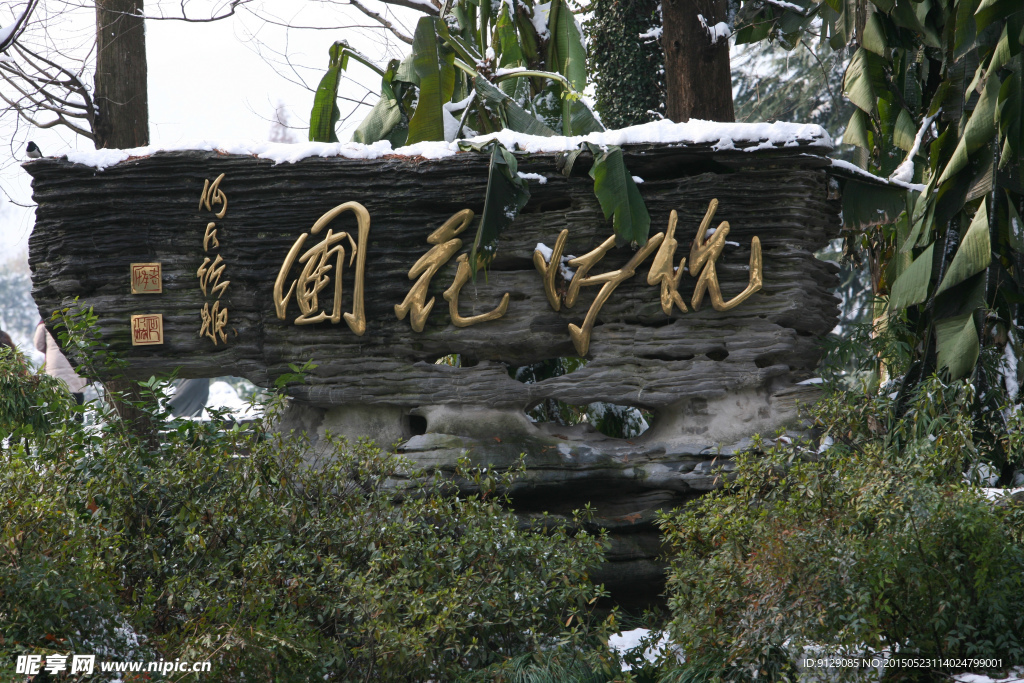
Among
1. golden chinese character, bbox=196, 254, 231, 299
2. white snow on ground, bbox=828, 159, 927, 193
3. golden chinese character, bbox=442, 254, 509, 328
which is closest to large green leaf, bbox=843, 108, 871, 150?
white snow on ground, bbox=828, 159, 927, 193

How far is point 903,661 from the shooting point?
12.3 feet

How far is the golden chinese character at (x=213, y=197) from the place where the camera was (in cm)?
600

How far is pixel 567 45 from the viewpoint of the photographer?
7957 mm

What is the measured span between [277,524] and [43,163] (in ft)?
12.3

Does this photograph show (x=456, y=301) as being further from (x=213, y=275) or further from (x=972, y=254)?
(x=972, y=254)

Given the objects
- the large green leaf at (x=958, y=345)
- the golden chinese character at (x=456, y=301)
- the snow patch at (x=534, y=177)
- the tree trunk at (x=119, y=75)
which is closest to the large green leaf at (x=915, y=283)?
the large green leaf at (x=958, y=345)

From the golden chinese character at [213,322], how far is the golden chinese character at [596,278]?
8.38 ft

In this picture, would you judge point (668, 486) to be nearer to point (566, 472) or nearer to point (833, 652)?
point (566, 472)

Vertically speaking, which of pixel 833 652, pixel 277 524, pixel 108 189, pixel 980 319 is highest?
pixel 108 189

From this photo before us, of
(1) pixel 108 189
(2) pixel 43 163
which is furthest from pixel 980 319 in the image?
(2) pixel 43 163

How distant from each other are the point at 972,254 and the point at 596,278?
2470mm

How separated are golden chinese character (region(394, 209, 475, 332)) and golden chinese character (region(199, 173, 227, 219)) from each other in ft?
4.93

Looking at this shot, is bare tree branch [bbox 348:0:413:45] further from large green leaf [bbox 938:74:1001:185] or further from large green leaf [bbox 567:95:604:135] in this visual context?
large green leaf [bbox 938:74:1001:185]

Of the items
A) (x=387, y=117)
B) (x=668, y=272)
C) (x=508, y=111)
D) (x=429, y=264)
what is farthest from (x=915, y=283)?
(x=387, y=117)
